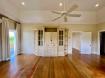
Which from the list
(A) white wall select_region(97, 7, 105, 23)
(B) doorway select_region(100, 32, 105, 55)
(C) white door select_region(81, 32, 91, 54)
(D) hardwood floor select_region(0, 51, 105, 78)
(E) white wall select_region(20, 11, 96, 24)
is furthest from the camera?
(B) doorway select_region(100, 32, 105, 55)

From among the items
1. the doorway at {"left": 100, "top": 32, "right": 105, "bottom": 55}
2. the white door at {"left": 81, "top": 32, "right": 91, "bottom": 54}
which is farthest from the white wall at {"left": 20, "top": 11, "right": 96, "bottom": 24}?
the doorway at {"left": 100, "top": 32, "right": 105, "bottom": 55}

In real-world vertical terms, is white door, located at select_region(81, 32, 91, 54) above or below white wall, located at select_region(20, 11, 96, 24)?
below

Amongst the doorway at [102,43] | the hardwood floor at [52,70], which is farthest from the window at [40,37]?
the doorway at [102,43]

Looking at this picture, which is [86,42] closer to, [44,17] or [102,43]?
[102,43]

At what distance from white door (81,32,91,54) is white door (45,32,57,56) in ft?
8.72

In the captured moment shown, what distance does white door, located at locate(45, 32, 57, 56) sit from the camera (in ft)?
34.9

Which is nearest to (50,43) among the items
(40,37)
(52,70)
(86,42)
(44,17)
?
(40,37)

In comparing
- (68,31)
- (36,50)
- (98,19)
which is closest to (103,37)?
(98,19)

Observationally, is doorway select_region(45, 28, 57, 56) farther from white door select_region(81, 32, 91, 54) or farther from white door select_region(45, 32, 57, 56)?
white door select_region(81, 32, 91, 54)

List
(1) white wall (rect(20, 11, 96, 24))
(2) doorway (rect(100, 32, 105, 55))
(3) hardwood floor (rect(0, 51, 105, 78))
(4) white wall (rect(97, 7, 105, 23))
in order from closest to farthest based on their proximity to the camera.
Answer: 1. (3) hardwood floor (rect(0, 51, 105, 78))
2. (4) white wall (rect(97, 7, 105, 23))
3. (1) white wall (rect(20, 11, 96, 24))
4. (2) doorway (rect(100, 32, 105, 55))

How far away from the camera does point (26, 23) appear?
1145cm

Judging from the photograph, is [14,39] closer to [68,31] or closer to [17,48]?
[17,48]

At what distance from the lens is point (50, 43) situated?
1067 cm

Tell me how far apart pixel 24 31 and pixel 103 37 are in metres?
7.04
